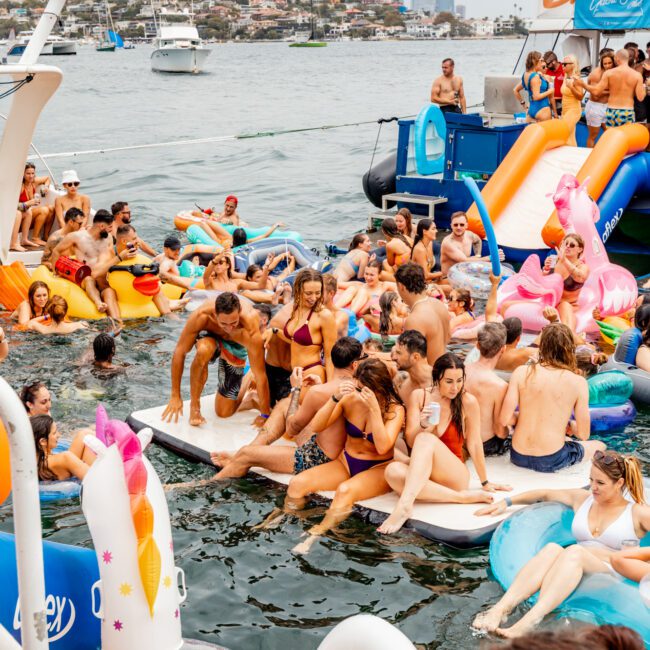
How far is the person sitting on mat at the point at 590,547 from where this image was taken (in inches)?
184

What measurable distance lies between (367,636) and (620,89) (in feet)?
33.4

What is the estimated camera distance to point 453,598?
5148mm

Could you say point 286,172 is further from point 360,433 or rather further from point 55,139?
point 360,433

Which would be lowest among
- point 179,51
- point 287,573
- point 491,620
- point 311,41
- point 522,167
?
point 287,573

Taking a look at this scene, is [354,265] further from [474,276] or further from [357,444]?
[357,444]

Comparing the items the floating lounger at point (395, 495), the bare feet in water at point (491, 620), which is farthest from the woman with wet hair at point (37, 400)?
the bare feet in water at point (491, 620)

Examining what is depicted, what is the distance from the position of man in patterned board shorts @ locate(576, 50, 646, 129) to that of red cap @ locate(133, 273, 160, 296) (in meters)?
5.94

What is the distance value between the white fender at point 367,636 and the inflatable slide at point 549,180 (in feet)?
27.6

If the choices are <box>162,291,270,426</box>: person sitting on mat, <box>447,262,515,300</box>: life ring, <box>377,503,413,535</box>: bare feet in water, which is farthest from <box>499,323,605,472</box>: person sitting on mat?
<box>447,262,515,300</box>: life ring

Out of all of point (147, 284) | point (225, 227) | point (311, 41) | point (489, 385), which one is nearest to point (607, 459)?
point (489, 385)

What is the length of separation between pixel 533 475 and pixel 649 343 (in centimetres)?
222

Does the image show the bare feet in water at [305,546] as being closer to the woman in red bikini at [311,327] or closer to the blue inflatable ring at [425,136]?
the woman in red bikini at [311,327]

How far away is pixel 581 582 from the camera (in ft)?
15.5

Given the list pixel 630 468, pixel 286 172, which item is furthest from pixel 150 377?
pixel 286 172
